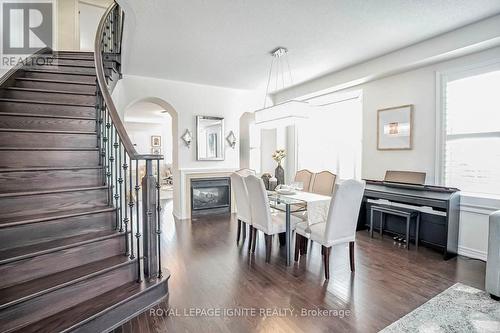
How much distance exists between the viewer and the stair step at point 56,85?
3.48 meters

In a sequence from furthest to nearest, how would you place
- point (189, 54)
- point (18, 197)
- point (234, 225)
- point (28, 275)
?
1. point (234, 225)
2. point (189, 54)
3. point (18, 197)
4. point (28, 275)

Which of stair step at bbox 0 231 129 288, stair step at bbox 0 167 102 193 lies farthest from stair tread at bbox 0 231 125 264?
stair step at bbox 0 167 102 193

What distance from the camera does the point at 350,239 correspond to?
2896 mm

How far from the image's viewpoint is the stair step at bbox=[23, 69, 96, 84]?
12.1 feet

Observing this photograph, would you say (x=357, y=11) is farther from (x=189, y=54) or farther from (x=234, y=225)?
(x=234, y=225)

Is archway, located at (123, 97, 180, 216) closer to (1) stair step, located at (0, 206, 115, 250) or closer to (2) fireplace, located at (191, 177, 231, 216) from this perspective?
(2) fireplace, located at (191, 177, 231, 216)

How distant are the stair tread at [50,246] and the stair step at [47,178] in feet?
2.12

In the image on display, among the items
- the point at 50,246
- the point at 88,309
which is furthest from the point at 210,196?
the point at 88,309

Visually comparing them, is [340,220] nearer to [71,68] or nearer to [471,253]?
[471,253]

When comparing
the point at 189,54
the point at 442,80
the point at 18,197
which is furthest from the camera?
the point at 189,54

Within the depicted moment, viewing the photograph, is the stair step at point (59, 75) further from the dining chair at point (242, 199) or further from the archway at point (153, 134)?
the archway at point (153, 134)

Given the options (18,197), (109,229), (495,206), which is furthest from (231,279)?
(495,206)

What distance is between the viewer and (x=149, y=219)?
234 cm

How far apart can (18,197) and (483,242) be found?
5.00m
